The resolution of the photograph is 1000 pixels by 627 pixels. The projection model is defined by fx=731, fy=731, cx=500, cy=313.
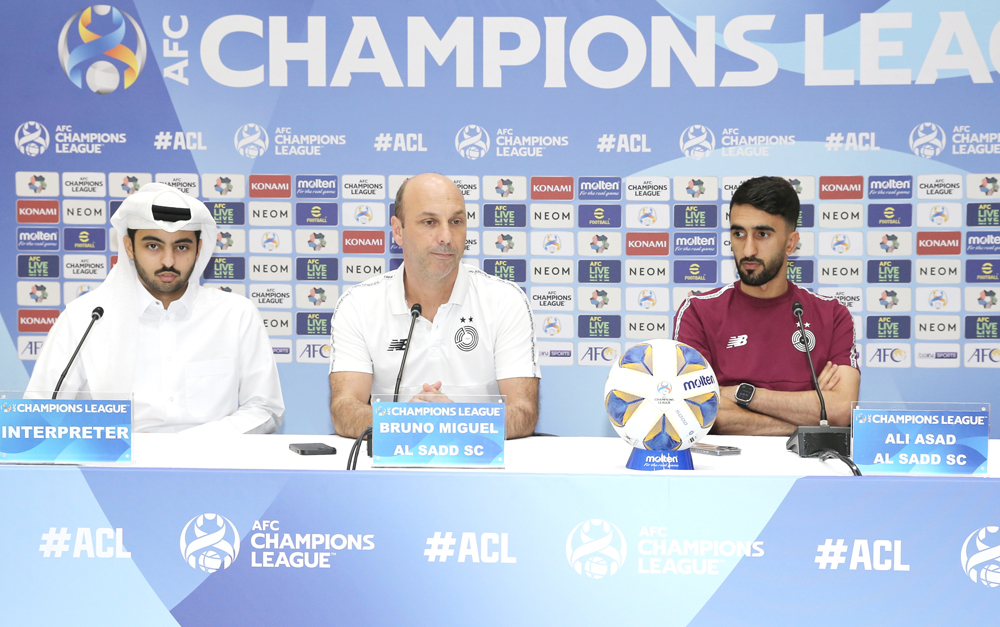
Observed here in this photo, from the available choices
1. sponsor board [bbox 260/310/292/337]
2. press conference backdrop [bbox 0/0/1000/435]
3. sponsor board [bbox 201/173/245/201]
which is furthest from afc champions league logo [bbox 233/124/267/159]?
sponsor board [bbox 260/310/292/337]

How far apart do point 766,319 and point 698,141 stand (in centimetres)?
106

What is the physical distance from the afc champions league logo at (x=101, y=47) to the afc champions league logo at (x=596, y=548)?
319cm

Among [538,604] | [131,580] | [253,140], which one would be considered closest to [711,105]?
[253,140]

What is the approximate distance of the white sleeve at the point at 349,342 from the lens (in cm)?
242

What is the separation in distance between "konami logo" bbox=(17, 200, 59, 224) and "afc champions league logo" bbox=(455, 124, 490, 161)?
6.40ft

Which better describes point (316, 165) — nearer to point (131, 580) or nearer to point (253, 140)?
point (253, 140)

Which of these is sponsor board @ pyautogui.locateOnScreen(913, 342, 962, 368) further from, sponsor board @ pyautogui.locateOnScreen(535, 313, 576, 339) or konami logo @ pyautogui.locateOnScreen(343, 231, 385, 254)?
konami logo @ pyautogui.locateOnScreen(343, 231, 385, 254)

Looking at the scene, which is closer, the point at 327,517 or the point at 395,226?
the point at 327,517

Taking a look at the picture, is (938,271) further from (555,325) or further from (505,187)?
(505,187)

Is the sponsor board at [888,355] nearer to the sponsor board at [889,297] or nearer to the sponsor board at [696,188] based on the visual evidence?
the sponsor board at [889,297]

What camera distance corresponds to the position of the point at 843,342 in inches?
104

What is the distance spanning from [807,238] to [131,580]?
120 inches

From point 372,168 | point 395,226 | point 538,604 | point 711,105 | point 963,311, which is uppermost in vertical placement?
point 711,105

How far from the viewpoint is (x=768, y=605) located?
1.31 metres
